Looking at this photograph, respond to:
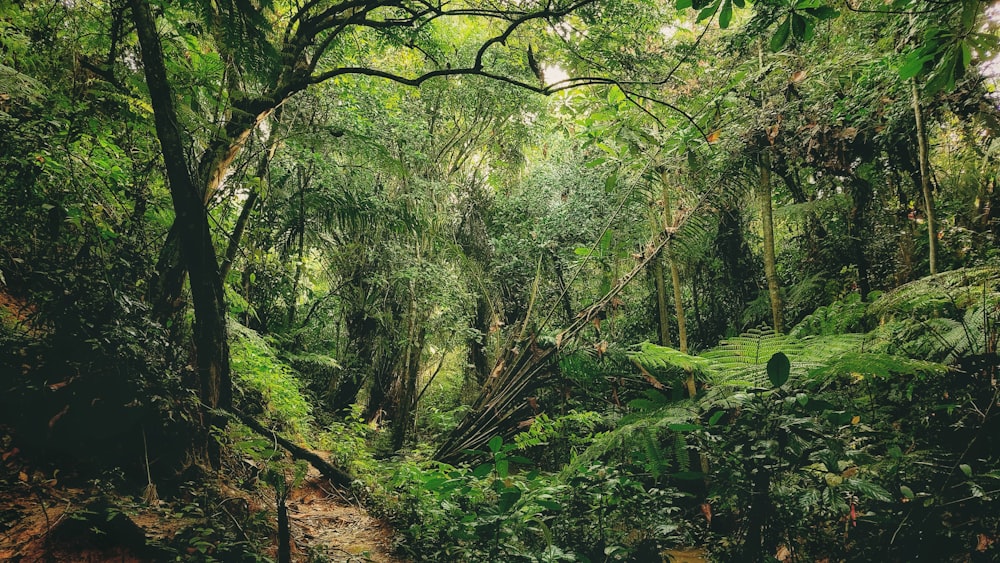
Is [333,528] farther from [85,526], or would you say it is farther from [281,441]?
[85,526]

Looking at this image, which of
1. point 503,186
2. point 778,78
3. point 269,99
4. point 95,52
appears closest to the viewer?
point 269,99

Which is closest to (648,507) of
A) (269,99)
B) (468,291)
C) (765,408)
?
(765,408)

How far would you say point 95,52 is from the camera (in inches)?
114

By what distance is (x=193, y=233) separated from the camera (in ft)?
8.08

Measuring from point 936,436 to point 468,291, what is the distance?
666 centimetres

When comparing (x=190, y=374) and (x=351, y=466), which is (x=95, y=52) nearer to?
(x=190, y=374)

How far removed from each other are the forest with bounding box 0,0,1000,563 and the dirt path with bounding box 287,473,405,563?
29 mm

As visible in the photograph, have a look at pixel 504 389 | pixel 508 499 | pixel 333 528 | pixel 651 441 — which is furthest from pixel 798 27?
pixel 504 389

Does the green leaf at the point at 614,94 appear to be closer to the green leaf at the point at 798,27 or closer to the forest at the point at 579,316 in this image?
the forest at the point at 579,316

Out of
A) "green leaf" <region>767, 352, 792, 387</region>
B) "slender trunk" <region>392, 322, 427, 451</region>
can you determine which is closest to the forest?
"green leaf" <region>767, 352, 792, 387</region>

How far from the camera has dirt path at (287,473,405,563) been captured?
270cm

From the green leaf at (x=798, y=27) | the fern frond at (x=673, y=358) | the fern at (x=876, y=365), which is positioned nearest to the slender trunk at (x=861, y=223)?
the fern frond at (x=673, y=358)

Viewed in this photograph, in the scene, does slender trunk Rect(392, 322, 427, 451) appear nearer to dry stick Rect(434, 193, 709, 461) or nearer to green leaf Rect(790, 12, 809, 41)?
dry stick Rect(434, 193, 709, 461)

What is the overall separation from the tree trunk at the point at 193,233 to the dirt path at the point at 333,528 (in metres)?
0.94
